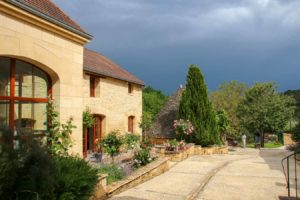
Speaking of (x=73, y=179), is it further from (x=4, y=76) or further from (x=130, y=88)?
(x=130, y=88)

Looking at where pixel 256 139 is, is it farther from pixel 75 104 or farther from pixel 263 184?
pixel 75 104

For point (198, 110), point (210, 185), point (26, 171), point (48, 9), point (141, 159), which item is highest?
point (48, 9)

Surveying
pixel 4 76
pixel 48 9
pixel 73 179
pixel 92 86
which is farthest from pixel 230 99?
pixel 73 179

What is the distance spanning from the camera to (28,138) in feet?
13.3

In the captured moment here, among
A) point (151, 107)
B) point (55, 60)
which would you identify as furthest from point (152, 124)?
point (151, 107)

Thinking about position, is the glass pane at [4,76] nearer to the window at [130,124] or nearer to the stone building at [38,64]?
the stone building at [38,64]

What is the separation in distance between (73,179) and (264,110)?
28130 millimetres

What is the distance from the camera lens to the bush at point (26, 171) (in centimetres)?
380

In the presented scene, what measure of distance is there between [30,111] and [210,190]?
4.88 m

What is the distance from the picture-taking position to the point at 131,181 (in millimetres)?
7895

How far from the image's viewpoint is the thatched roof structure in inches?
850

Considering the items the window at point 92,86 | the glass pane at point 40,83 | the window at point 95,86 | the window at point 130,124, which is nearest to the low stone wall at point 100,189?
the glass pane at point 40,83

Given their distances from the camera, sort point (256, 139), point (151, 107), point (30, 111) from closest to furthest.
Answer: point (30, 111), point (256, 139), point (151, 107)

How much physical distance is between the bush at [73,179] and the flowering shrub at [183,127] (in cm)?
1273
